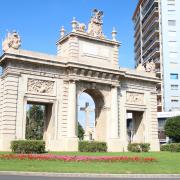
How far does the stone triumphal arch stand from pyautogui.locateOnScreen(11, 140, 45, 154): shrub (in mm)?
3283

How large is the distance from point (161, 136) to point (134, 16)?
132 ft

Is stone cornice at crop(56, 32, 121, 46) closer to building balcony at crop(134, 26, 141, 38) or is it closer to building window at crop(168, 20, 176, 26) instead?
building window at crop(168, 20, 176, 26)

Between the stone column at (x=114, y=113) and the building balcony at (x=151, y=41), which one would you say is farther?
the building balcony at (x=151, y=41)

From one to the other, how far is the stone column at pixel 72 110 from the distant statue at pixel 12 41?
668 centimetres

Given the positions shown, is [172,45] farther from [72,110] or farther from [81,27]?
[72,110]

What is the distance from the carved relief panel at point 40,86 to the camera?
3281cm

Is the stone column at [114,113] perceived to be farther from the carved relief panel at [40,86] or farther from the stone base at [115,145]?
the carved relief panel at [40,86]

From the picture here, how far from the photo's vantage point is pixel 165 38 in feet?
227

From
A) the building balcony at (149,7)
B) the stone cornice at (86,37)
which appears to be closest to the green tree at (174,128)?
the stone cornice at (86,37)

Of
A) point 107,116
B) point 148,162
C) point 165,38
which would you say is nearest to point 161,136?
point 165,38

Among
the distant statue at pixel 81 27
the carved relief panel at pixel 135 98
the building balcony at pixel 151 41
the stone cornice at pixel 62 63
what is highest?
the building balcony at pixel 151 41

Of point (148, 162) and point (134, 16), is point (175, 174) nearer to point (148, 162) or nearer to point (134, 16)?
point (148, 162)

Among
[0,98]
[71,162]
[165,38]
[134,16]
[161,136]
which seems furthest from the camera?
[134,16]

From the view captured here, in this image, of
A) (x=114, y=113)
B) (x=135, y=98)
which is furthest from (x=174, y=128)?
(x=114, y=113)
